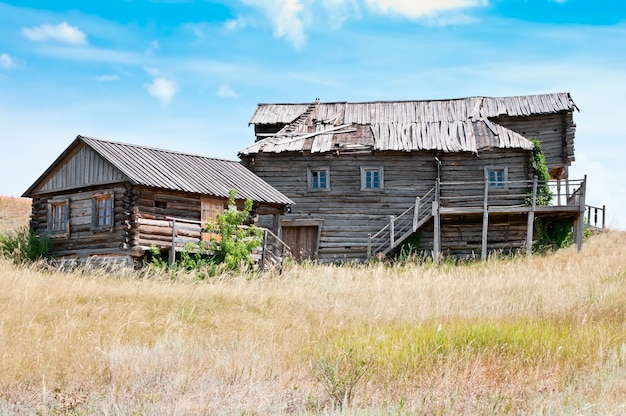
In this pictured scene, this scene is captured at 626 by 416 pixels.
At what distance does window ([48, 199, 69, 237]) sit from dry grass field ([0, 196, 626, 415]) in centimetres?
1020

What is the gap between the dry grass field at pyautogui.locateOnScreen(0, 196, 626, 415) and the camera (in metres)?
7.25

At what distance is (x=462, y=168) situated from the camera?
1203 inches

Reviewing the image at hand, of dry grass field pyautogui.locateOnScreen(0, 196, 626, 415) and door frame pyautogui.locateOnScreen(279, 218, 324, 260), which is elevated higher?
door frame pyautogui.locateOnScreen(279, 218, 324, 260)

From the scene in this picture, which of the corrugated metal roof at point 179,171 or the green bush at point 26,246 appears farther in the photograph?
the green bush at point 26,246

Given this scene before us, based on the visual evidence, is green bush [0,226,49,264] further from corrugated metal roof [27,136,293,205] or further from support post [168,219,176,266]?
support post [168,219,176,266]

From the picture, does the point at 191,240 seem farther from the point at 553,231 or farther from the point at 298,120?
the point at 553,231

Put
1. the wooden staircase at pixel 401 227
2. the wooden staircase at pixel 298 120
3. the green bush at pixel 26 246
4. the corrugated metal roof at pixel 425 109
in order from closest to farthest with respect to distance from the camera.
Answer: the green bush at pixel 26 246 → the wooden staircase at pixel 401 227 → the wooden staircase at pixel 298 120 → the corrugated metal roof at pixel 425 109

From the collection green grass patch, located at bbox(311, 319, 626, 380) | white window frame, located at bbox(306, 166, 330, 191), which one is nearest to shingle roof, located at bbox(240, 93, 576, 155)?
white window frame, located at bbox(306, 166, 330, 191)

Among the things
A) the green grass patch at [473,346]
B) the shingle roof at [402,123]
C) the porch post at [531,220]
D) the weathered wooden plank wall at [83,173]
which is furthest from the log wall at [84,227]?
the porch post at [531,220]

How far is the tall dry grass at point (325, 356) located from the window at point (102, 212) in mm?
8680

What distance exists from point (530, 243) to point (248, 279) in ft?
39.7

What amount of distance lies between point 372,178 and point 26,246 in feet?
45.5

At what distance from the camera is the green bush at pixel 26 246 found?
906 inches

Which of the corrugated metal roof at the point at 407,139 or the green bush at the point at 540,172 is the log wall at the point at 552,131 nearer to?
the corrugated metal roof at the point at 407,139
